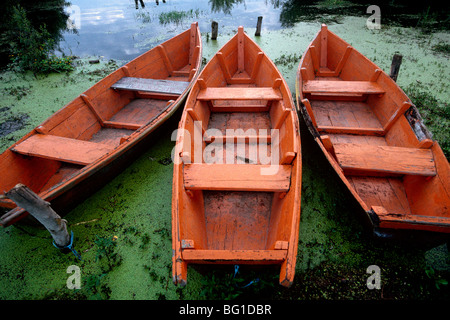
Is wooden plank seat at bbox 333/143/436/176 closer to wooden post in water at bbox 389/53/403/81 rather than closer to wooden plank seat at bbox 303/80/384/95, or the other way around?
wooden plank seat at bbox 303/80/384/95

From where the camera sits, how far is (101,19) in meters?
11.7

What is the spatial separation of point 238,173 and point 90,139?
2.89 meters

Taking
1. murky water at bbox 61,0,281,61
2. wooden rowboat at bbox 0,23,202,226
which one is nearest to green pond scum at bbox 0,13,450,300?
wooden rowboat at bbox 0,23,202,226

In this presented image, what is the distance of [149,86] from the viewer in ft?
14.2

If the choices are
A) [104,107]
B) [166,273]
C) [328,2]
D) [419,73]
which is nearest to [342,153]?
[166,273]

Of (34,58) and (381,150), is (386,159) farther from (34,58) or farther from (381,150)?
(34,58)

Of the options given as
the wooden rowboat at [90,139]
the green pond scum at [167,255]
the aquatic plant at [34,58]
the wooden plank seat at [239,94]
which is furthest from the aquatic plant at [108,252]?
the aquatic plant at [34,58]

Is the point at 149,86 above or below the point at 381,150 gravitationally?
above

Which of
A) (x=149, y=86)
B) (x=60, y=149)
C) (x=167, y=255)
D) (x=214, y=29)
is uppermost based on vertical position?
(x=214, y=29)

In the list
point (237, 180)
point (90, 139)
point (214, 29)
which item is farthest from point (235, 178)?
point (214, 29)

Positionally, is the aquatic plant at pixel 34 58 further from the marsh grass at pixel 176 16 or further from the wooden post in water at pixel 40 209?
the wooden post in water at pixel 40 209

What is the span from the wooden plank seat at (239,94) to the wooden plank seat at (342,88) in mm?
826

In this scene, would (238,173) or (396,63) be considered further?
(396,63)

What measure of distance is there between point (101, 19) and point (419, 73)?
45.9 ft
